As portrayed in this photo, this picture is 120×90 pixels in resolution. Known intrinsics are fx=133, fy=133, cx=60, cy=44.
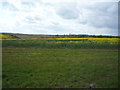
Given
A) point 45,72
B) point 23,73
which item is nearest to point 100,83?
point 45,72

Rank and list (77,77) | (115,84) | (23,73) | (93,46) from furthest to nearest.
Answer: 1. (93,46)
2. (23,73)
3. (77,77)
4. (115,84)

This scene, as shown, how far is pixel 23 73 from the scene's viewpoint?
6.62m

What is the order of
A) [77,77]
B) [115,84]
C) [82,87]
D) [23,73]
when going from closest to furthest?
[82,87] → [115,84] → [77,77] → [23,73]

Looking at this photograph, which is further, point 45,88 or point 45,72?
point 45,72

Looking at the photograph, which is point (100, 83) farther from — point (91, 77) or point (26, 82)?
point (26, 82)

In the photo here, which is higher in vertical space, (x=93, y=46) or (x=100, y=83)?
(x=93, y=46)

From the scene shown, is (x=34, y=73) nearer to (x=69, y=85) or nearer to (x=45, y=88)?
(x=45, y=88)

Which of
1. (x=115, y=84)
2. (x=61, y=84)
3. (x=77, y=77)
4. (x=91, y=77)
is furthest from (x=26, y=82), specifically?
(x=115, y=84)

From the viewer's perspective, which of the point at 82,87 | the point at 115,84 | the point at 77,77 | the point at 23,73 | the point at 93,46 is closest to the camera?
the point at 82,87

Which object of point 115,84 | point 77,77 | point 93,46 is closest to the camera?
point 115,84

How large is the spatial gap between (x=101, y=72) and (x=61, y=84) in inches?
101

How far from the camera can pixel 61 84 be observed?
5.34m

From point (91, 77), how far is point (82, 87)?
119 centimetres

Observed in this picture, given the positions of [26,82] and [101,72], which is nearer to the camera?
[26,82]
